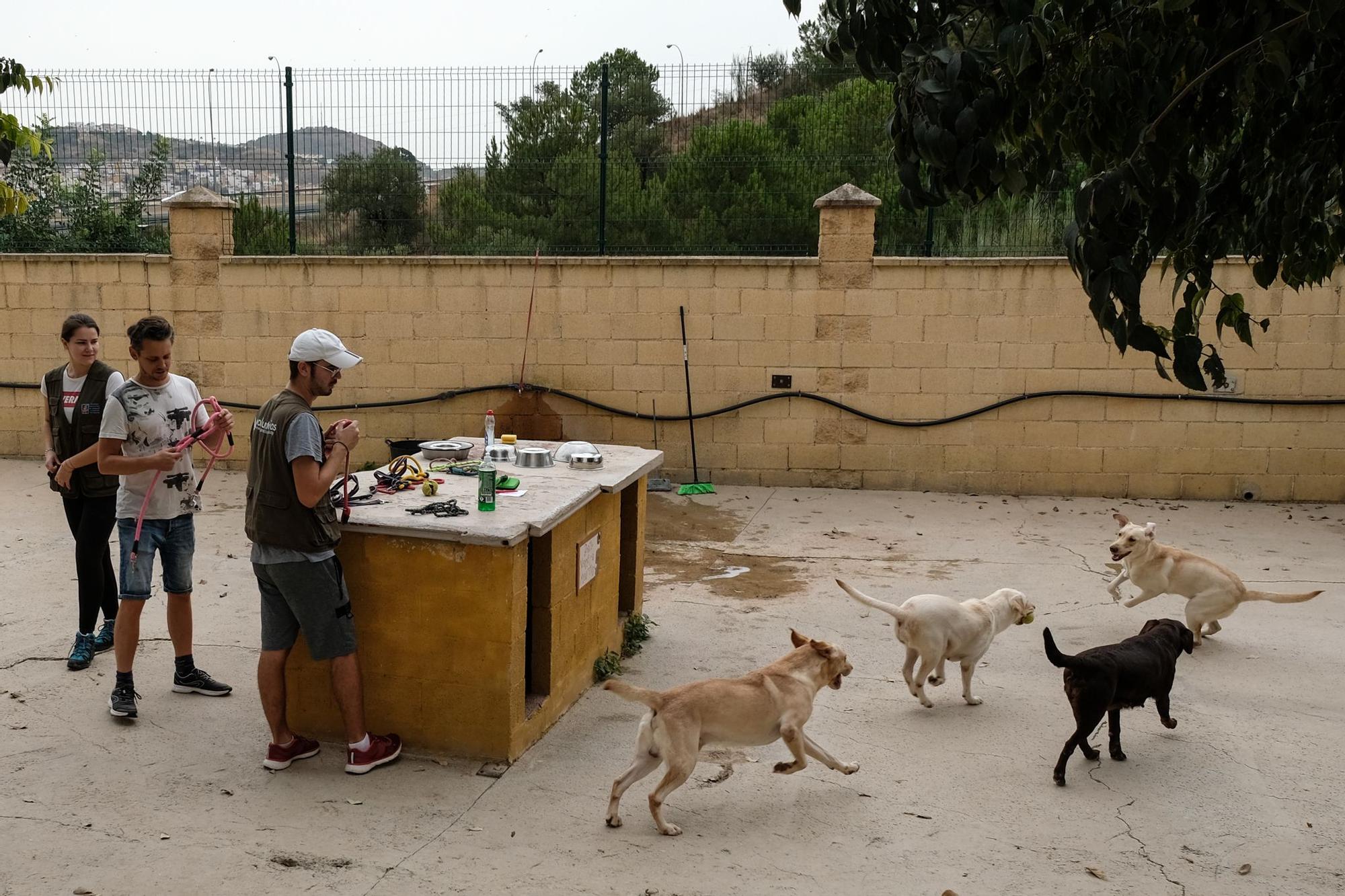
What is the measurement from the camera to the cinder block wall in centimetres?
1115

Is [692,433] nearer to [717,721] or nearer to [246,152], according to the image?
[246,152]

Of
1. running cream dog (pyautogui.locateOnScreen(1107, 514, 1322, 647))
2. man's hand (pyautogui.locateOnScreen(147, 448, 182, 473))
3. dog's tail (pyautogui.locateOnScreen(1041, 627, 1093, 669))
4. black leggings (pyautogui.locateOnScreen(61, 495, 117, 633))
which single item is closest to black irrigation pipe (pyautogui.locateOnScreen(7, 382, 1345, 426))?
running cream dog (pyautogui.locateOnScreen(1107, 514, 1322, 647))

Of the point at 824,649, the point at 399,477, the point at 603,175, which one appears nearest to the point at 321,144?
the point at 603,175

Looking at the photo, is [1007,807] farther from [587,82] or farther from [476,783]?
[587,82]

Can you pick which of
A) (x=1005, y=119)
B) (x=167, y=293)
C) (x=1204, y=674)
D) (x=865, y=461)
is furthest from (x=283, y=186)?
(x=1005, y=119)

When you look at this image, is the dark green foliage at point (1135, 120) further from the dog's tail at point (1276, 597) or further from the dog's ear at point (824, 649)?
the dog's tail at point (1276, 597)

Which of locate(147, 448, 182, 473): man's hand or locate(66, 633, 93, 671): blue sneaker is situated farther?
locate(66, 633, 93, 671): blue sneaker

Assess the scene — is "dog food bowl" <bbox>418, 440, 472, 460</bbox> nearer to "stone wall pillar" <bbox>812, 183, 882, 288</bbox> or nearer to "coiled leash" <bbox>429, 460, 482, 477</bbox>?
"coiled leash" <bbox>429, 460, 482, 477</bbox>

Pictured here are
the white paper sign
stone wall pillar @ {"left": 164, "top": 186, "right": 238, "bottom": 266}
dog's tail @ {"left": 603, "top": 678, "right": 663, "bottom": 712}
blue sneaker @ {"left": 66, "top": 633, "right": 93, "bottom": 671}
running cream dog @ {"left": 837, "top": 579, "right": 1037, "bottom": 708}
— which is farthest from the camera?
stone wall pillar @ {"left": 164, "top": 186, "right": 238, "bottom": 266}

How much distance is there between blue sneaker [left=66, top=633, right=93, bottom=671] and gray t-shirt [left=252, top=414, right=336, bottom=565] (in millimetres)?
2091

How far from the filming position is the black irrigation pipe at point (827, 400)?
11133 millimetres

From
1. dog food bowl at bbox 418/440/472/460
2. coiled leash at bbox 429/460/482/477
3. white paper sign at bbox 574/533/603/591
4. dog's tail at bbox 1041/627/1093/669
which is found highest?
dog food bowl at bbox 418/440/472/460

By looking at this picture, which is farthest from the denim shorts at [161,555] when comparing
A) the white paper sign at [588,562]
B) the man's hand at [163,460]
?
the white paper sign at [588,562]

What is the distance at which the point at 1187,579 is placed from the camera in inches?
263
